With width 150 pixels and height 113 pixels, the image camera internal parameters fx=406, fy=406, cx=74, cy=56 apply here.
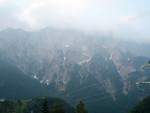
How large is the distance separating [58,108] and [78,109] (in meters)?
19.3

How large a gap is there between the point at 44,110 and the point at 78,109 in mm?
38493

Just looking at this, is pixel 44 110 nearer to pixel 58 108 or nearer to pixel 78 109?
pixel 58 108

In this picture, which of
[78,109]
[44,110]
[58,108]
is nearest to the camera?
[44,110]

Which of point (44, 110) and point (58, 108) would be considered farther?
point (58, 108)

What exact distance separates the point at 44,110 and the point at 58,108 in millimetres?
19273

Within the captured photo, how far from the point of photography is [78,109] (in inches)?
4599

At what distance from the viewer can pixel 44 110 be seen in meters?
79.2

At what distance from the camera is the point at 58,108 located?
98.3 meters

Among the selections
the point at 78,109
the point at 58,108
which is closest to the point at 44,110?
the point at 58,108

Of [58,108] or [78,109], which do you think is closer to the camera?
[58,108]

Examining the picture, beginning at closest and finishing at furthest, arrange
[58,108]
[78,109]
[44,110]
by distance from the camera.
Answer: [44,110], [58,108], [78,109]
